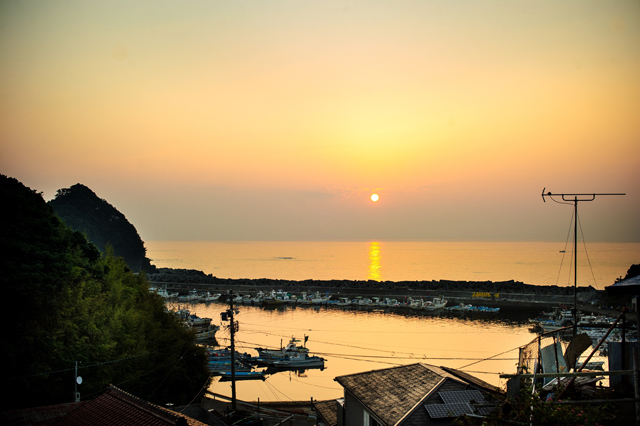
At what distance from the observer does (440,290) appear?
191 ft

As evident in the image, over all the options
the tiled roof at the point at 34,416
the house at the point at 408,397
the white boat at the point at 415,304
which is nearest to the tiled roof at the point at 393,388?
the house at the point at 408,397

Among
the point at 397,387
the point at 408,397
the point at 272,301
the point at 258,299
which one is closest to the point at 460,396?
the point at 408,397

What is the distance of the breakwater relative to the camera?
2055 inches

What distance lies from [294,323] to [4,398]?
32247 millimetres

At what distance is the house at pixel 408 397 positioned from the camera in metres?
8.50

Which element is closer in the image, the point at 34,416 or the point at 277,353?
the point at 34,416

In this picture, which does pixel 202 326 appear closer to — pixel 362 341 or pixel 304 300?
pixel 362 341

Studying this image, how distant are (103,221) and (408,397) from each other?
111 m

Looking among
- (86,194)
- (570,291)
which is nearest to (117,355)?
(570,291)

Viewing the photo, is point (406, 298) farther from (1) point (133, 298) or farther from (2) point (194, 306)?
(1) point (133, 298)

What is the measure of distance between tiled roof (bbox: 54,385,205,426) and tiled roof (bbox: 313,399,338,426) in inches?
205

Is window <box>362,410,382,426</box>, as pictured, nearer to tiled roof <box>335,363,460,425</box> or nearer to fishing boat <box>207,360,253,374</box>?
tiled roof <box>335,363,460,425</box>

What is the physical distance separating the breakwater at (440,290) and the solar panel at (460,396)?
45120mm

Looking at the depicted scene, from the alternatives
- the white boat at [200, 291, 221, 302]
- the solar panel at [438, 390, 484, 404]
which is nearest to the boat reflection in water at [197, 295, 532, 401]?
the white boat at [200, 291, 221, 302]
